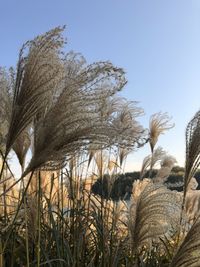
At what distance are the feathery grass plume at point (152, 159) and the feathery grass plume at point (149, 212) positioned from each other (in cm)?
332

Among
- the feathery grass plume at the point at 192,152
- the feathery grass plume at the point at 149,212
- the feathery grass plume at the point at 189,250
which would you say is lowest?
the feathery grass plume at the point at 189,250

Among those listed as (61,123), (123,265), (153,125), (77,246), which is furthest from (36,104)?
(153,125)

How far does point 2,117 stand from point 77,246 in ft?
4.28

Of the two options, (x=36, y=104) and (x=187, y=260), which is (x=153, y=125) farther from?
(x=36, y=104)

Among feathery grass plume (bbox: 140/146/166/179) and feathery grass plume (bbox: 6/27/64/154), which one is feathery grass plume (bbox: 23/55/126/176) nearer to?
feathery grass plume (bbox: 6/27/64/154)

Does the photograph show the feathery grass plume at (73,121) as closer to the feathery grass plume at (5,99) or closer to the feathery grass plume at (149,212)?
the feathery grass plume at (5,99)

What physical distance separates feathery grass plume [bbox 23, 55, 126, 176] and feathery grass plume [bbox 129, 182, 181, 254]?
1.00 metres

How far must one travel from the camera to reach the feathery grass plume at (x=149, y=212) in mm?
3363

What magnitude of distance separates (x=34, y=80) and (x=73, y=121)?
0.26 m

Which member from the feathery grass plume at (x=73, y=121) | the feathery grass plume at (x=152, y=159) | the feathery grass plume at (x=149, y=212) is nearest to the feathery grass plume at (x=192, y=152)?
the feathery grass plume at (x=149, y=212)

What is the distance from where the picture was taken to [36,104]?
7.75 ft

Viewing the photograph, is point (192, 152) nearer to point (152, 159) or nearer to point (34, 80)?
point (34, 80)

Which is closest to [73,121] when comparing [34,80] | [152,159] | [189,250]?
[34,80]

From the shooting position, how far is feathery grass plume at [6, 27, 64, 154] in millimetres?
2326
